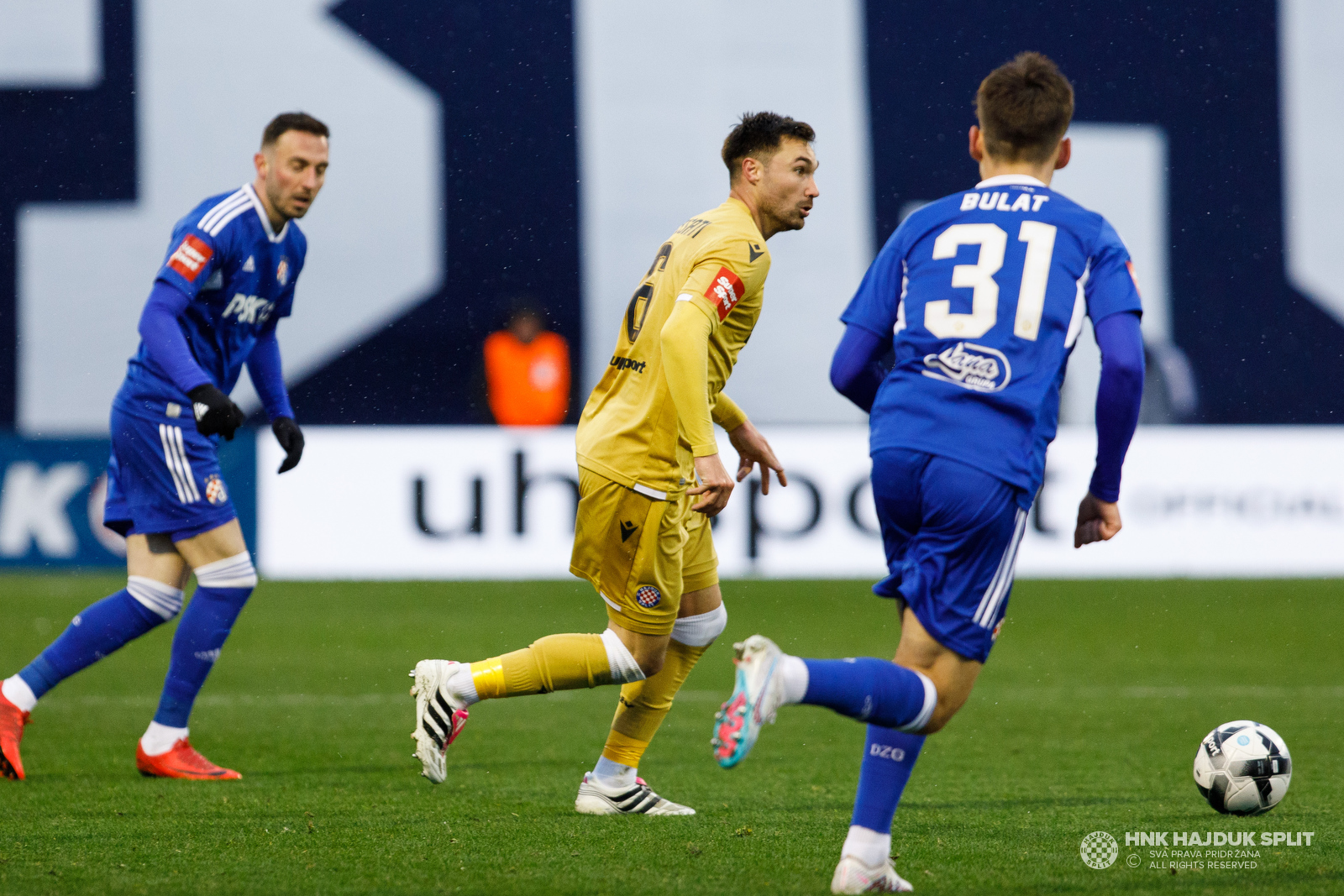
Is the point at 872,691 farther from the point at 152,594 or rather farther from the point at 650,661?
the point at 152,594

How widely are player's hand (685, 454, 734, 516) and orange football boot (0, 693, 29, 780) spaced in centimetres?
247

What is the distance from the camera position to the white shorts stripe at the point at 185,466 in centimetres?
477

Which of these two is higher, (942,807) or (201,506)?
(201,506)

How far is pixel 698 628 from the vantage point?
→ 4262mm

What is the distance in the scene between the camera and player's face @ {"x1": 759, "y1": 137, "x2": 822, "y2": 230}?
4.13 metres

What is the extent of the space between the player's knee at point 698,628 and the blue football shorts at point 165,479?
1.58 meters

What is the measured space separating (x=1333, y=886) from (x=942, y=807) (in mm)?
1295

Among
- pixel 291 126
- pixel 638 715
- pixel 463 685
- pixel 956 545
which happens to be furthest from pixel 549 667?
pixel 291 126

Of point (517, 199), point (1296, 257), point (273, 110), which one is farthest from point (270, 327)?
point (1296, 257)

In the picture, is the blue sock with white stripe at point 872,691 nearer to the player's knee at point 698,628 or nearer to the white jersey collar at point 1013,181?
the white jersey collar at point 1013,181

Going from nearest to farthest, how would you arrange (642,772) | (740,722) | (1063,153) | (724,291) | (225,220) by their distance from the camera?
1. (740,722)
2. (1063,153)
3. (724,291)
4. (225,220)
5. (642,772)

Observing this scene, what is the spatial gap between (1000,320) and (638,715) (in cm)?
177

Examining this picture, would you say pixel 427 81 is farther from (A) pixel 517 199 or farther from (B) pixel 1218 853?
(B) pixel 1218 853

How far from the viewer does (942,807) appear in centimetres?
430
